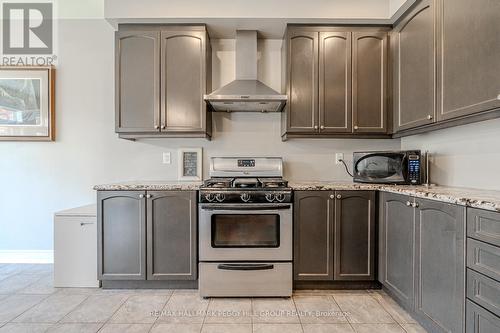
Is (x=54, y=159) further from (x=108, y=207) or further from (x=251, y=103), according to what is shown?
(x=251, y=103)

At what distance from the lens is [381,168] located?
237cm

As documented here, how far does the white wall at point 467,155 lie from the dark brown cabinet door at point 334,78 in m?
0.76

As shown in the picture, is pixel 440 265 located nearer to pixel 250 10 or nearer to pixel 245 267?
pixel 245 267

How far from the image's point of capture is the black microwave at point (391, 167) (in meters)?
2.24

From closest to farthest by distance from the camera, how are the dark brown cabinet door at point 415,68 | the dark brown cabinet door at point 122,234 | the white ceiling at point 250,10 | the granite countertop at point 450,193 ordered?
1. the granite countertop at point 450,193
2. the dark brown cabinet door at point 415,68
3. the dark brown cabinet door at point 122,234
4. the white ceiling at point 250,10

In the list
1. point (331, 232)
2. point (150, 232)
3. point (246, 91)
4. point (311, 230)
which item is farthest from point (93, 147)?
point (331, 232)

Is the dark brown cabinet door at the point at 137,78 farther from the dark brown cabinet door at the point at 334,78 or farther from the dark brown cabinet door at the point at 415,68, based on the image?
the dark brown cabinet door at the point at 415,68

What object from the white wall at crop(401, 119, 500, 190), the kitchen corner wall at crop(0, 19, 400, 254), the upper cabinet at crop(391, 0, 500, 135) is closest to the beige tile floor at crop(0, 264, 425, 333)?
the kitchen corner wall at crop(0, 19, 400, 254)

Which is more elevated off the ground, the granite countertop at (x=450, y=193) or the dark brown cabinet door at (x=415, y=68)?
the dark brown cabinet door at (x=415, y=68)

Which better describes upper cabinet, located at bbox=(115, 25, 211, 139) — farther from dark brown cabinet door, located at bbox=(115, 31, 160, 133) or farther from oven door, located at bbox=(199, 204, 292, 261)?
oven door, located at bbox=(199, 204, 292, 261)

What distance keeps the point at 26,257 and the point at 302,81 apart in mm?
3403

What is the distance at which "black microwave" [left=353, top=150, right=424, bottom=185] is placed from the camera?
2238 millimetres

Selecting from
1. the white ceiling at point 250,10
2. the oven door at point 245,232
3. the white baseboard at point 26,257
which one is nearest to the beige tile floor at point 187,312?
the oven door at point 245,232

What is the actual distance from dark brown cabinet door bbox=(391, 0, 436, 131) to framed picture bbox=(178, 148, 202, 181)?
193cm
